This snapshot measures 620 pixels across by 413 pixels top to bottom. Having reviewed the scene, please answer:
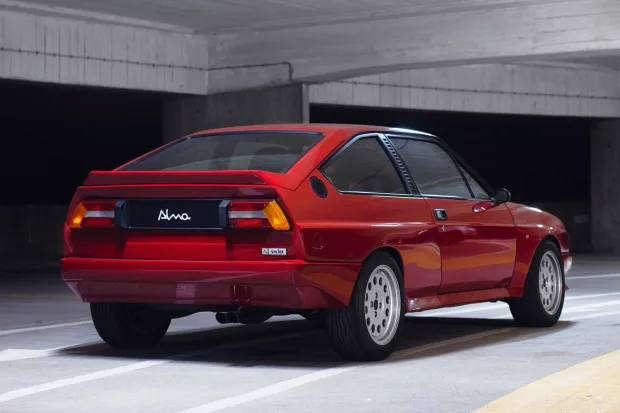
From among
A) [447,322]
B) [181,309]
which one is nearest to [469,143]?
[447,322]

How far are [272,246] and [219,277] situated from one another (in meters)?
0.37

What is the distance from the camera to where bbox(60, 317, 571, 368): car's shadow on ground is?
835 centimetres

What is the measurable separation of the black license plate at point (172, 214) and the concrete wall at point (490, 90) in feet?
47.8

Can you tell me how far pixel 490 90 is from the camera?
2520cm

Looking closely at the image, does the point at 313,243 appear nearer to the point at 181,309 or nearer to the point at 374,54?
the point at 181,309

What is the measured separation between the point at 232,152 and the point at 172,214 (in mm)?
1102

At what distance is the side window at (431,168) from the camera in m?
9.02

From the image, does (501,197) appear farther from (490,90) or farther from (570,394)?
(490,90)

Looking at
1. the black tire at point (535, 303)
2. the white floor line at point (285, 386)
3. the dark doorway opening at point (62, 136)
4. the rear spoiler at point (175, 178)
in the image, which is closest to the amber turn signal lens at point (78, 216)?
the rear spoiler at point (175, 178)

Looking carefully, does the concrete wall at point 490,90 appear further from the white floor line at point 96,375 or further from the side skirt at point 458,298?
the white floor line at point 96,375

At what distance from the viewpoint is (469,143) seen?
42.4 meters

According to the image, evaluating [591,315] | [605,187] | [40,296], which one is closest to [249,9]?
[40,296]

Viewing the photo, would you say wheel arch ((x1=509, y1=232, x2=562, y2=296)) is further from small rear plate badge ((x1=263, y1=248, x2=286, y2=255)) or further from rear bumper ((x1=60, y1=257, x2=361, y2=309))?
small rear plate badge ((x1=263, y1=248, x2=286, y2=255))

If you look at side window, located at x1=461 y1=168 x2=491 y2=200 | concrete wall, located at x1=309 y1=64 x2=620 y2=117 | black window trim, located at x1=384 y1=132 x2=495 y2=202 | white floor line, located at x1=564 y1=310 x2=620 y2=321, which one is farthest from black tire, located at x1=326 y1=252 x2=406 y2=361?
concrete wall, located at x1=309 y1=64 x2=620 y2=117
